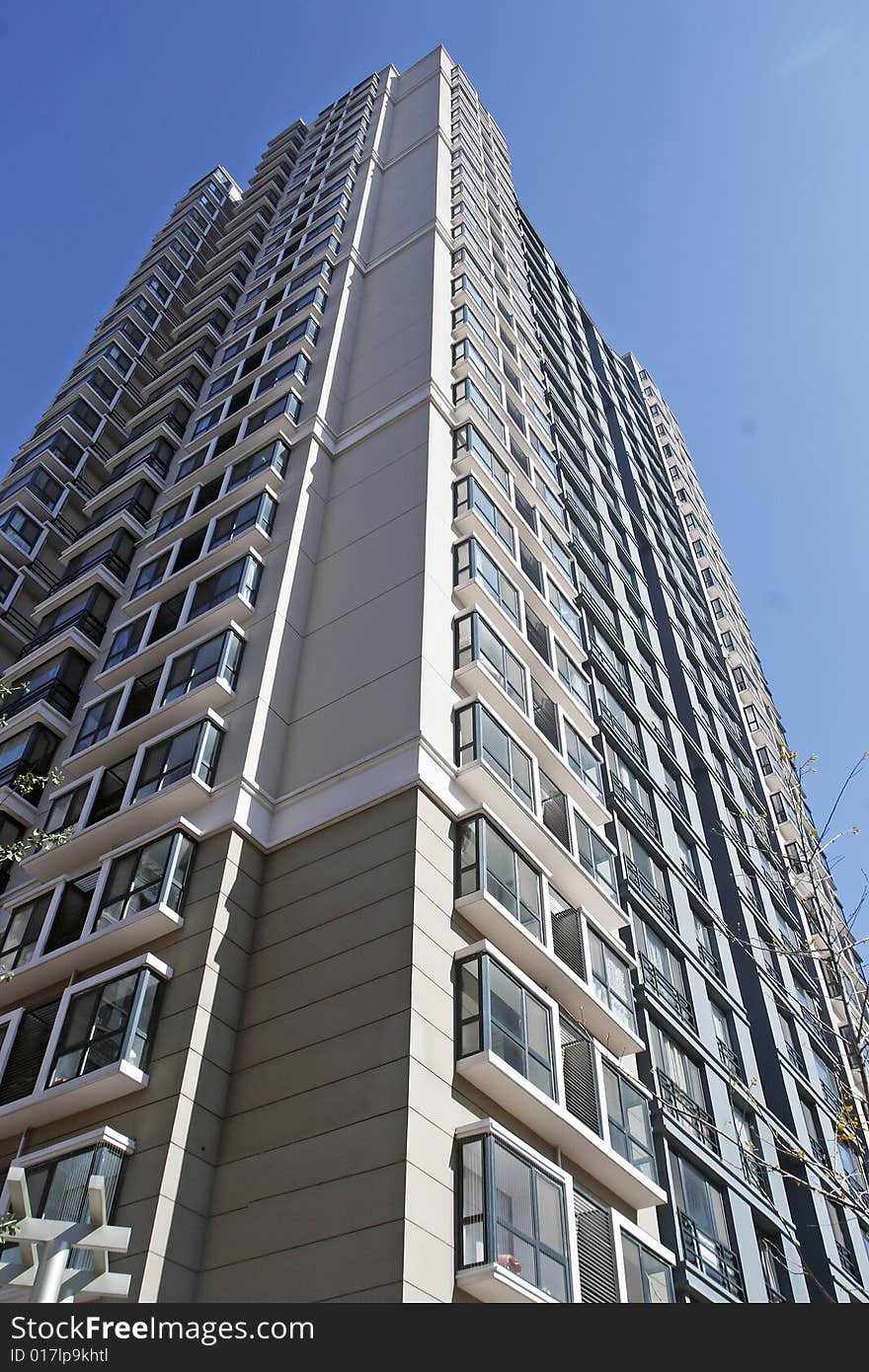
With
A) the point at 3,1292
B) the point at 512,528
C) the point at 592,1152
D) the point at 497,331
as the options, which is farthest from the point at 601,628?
the point at 3,1292

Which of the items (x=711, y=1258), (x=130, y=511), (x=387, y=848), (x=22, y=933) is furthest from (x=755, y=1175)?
(x=130, y=511)

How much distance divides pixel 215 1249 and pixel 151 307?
153 ft

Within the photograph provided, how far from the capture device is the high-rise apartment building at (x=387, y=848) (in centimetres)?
1673

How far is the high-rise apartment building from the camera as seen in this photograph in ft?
54.9

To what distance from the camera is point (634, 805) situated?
108 feet

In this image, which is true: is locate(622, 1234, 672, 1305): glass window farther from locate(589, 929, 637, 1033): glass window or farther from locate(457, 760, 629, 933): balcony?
locate(457, 760, 629, 933): balcony

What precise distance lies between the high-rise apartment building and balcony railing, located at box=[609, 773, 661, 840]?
20 centimetres

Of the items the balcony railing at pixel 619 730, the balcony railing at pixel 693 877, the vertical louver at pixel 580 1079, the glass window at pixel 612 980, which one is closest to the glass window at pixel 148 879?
the vertical louver at pixel 580 1079

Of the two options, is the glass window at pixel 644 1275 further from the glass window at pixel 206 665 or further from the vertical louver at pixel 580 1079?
the glass window at pixel 206 665

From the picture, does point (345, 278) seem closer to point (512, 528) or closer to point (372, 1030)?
point (512, 528)

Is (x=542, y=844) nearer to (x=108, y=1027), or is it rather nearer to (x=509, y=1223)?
(x=509, y=1223)

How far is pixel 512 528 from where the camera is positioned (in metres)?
31.4

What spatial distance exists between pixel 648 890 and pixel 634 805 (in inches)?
116

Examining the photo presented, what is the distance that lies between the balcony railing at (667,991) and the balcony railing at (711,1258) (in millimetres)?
5300
